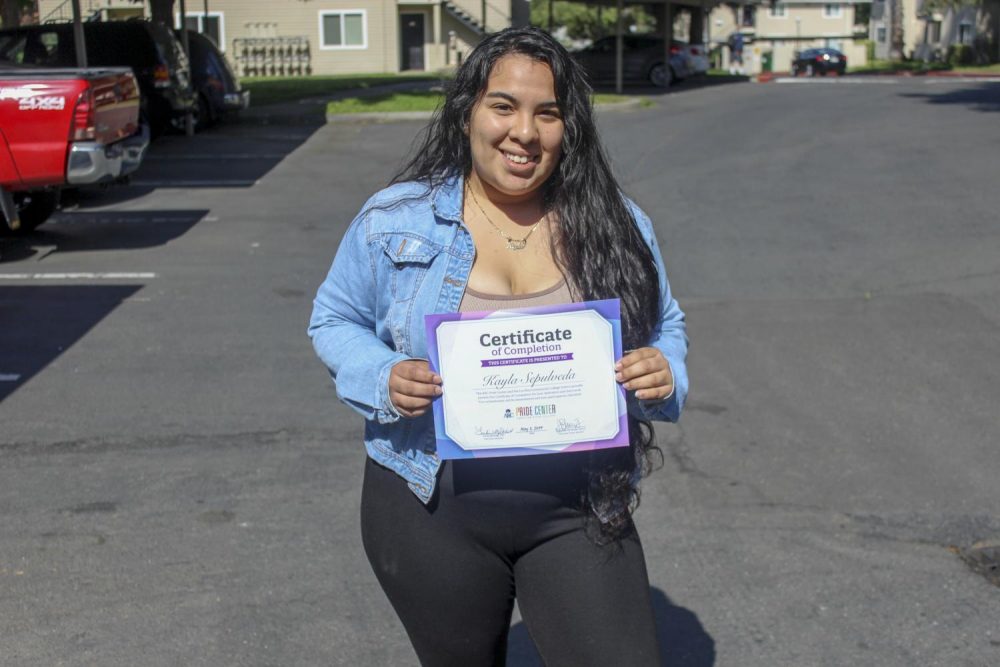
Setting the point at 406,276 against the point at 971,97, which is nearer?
the point at 406,276

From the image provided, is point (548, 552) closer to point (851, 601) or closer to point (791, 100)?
point (851, 601)

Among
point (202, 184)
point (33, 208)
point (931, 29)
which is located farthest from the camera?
point (931, 29)

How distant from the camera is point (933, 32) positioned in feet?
205

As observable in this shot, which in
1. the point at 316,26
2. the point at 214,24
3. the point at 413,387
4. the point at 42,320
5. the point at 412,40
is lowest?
the point at 42,320

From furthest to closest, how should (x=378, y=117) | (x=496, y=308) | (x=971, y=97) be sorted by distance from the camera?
(x=971, y=97) < (x=378, y=117) < (x=496, y=308)

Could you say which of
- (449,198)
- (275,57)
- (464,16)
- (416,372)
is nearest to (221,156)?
(449,198)

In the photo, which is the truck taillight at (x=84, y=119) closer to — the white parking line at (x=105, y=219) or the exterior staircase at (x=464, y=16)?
the white parking line at (x=105, y=219)

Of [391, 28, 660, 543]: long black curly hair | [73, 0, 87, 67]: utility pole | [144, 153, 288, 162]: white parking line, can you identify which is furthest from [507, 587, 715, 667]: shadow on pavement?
[144, 153, 288, 162]: white parking line

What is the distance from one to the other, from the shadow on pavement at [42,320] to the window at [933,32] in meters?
59.3

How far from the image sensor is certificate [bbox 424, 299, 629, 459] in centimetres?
246

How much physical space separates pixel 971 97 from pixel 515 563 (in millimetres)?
26374

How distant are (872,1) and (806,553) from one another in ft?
242

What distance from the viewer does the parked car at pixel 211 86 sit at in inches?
886
